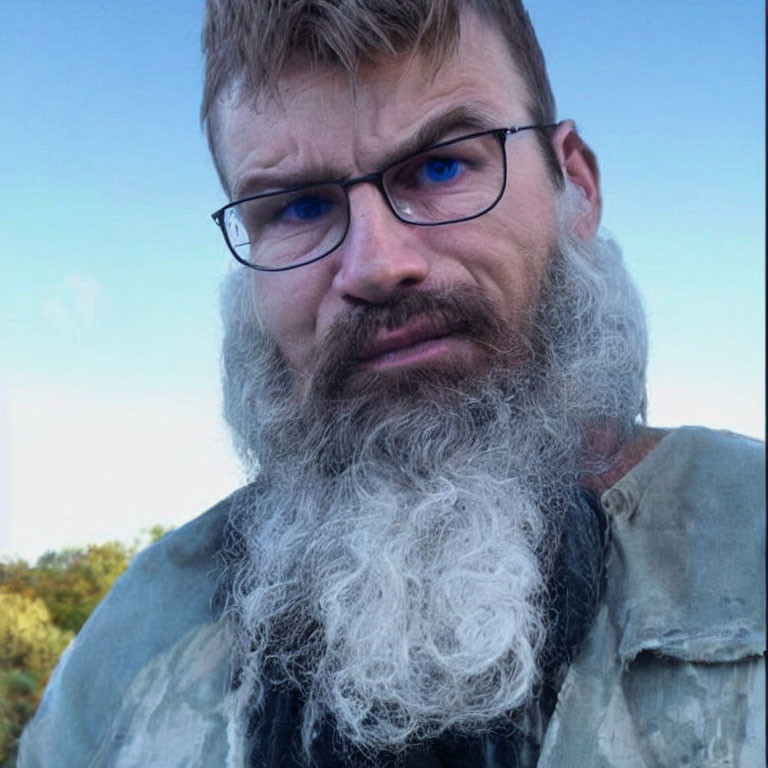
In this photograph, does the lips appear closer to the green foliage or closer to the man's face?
the man's face

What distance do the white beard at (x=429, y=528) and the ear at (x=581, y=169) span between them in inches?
2.2

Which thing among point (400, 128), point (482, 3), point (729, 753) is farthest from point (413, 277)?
point (729, 753)

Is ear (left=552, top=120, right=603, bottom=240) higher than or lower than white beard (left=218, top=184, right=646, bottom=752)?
higher

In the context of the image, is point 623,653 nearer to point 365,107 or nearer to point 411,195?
point 411,195

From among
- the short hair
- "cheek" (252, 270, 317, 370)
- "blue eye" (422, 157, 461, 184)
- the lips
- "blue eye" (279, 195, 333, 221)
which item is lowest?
the lips

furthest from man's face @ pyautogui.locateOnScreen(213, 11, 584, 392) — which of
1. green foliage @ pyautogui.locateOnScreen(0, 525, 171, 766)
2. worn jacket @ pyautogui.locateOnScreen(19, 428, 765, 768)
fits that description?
green foliage @ pyautogui.locateOnScreen(0, 525, 171, 766)

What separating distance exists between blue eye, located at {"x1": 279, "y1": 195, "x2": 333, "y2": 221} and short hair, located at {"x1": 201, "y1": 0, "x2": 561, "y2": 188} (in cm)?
18

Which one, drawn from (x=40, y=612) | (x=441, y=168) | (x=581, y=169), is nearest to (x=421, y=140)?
(x=441, y=168)

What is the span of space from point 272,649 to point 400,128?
A: 31.9 inches

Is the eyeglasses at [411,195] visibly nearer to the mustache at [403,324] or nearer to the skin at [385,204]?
the skin at [385,204]

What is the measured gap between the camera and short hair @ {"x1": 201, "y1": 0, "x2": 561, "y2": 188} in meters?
1.14

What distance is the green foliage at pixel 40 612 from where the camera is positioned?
2.10 metres

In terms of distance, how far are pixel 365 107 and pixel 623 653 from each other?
2.76ft

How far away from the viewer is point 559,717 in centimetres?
92
